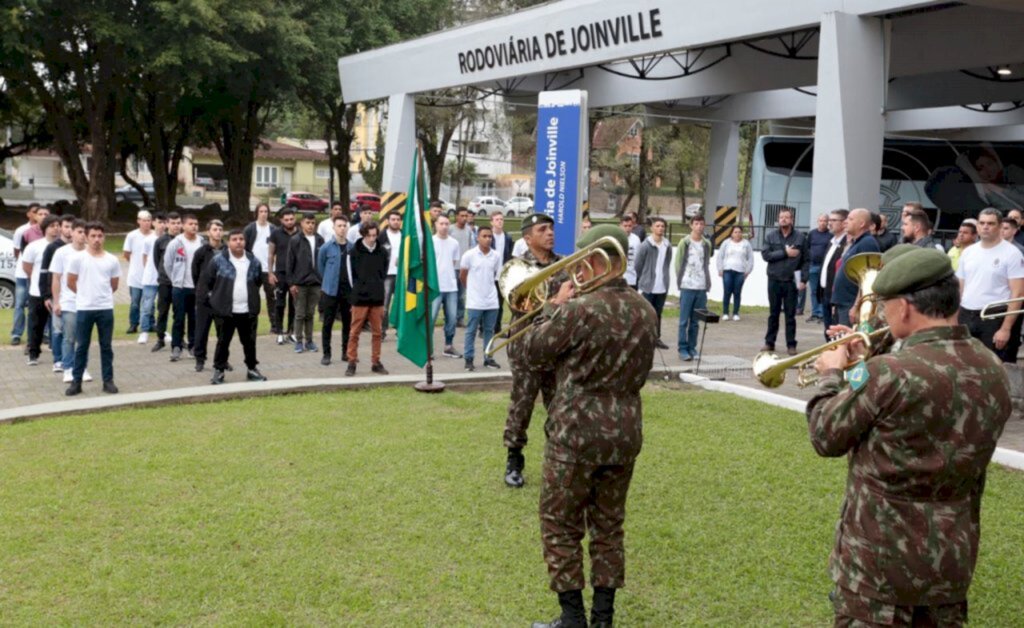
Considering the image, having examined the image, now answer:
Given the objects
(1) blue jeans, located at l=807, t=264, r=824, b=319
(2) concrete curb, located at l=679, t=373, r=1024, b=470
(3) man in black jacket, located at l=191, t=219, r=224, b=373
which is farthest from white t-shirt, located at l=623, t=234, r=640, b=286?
(3) man in black jacket, located at l=191, t=219, r=224, b=373

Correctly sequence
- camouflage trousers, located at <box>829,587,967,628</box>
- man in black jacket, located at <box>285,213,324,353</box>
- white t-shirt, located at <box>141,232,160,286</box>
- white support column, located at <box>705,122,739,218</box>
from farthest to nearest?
white support column, located at <box>705,122,739,218</box>, white t-shirt, located at <box>141,232,160,286</box>, man in black jacket, located at <box>285,213,324,353</box>, camouflage trousers, located at <box>829,587,967,628</box>

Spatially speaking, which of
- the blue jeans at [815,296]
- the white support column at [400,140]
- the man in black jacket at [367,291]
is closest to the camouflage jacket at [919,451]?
the man in black jacket at [367,291]

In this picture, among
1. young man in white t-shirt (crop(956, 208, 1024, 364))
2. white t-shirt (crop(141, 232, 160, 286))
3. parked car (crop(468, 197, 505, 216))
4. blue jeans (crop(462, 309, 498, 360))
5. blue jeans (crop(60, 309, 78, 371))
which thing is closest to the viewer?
young man in white t-shirt (crop(956, 208, 1024, 364))

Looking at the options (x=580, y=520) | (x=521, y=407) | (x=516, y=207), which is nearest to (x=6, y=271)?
(x=521, y=407)

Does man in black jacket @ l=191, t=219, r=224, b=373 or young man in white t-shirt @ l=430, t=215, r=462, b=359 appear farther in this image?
young man in white t-shirt @ l=430, t=215, r=462, b=359

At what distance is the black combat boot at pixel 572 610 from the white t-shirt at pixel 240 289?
272 inches

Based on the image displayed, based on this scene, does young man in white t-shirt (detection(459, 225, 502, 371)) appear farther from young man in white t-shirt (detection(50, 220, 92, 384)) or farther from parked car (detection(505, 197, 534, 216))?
parked car (detection(505, 197, 534, 216))

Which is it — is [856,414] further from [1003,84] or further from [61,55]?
[61,55]

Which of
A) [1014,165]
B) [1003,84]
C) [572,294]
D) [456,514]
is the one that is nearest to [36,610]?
[456,514]

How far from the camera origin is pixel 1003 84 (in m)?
20.9

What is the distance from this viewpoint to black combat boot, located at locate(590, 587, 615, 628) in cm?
489

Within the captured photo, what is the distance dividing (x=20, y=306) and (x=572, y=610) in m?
11.4

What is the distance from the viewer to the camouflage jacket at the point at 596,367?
186 inches

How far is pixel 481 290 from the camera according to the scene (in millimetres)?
12008
